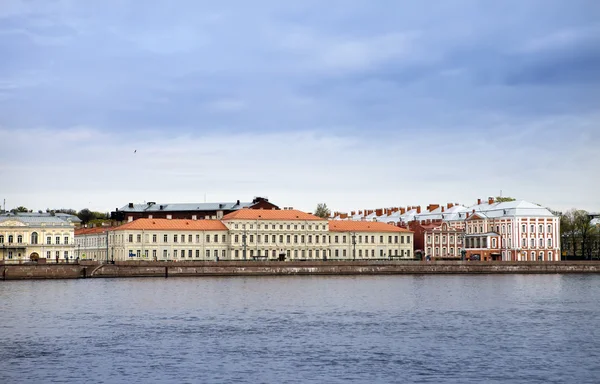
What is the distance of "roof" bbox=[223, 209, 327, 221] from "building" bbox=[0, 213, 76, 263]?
815 inches

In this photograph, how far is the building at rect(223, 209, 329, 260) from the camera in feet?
375

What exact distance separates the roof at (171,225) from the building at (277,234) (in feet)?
6.09

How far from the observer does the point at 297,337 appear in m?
39.8

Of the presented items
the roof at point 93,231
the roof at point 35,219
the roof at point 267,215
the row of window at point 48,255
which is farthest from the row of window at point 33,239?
the roof at point 267,215

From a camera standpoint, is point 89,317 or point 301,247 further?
point 301,247

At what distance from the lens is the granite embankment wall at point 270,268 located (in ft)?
295

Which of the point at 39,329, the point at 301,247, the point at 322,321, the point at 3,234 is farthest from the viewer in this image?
the point at 301,247

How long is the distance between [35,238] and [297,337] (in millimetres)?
70014

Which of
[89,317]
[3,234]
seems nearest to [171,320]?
[89,317]

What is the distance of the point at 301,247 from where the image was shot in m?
118

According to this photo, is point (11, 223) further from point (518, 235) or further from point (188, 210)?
point (518, 235)

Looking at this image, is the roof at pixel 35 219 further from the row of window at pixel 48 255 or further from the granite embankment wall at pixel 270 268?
the granite embankment wall at pixel 270 268

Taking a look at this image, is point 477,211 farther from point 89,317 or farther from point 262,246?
point 89,317

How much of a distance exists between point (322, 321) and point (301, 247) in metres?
71.4
